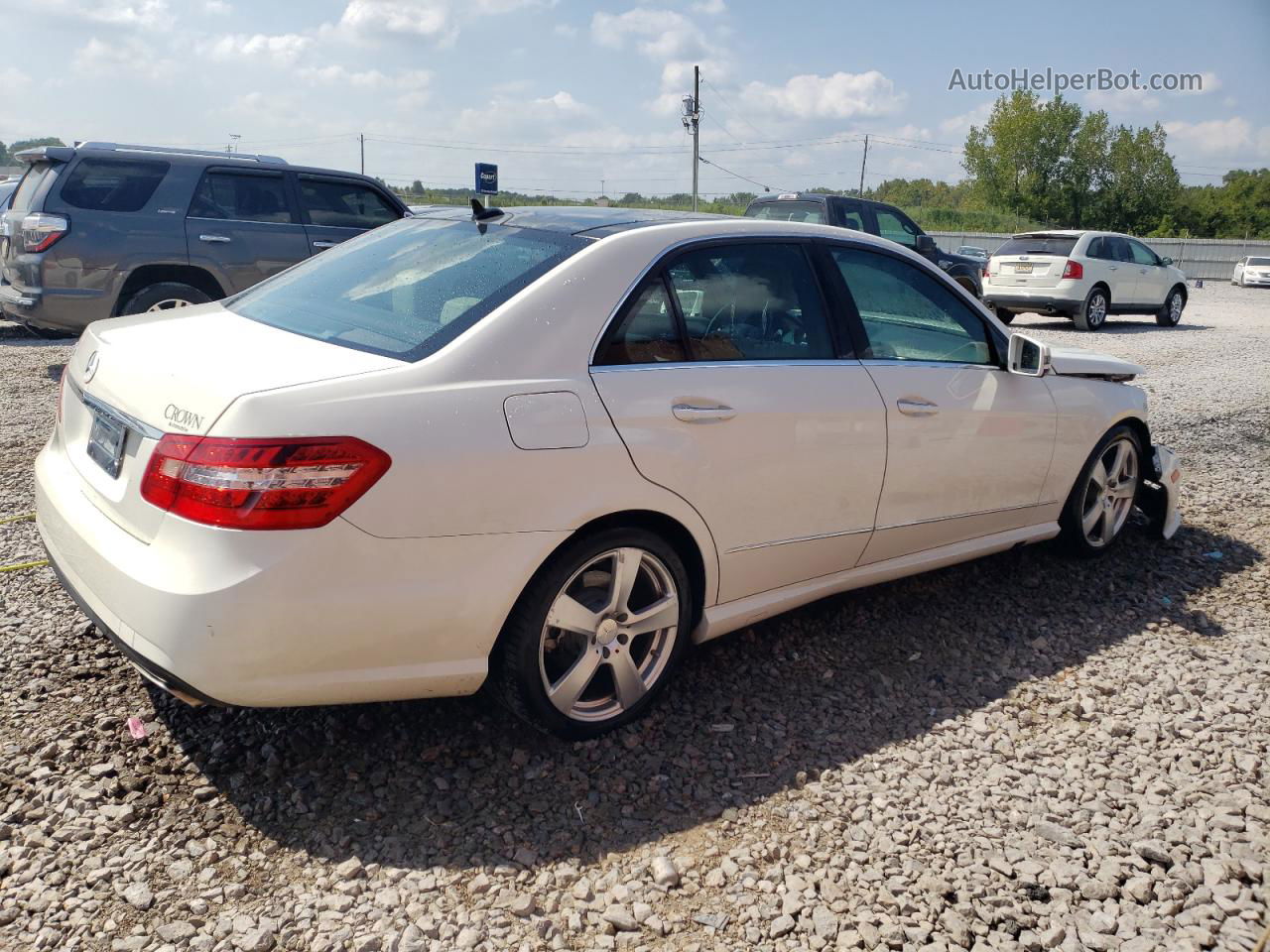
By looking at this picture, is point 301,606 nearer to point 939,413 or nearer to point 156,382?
point 156,382

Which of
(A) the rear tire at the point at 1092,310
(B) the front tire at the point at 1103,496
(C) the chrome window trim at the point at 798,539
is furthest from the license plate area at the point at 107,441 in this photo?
(A) the rear tire at the point at 1092,310

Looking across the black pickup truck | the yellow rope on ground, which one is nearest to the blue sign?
the black pickup truck

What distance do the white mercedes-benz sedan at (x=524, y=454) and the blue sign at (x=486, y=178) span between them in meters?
12.5

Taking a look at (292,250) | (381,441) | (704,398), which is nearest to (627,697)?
(704,398)

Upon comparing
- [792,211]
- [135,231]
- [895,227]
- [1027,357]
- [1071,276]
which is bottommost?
[1027,357]

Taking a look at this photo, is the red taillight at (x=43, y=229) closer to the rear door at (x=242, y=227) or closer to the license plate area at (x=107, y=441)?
the rear door at (x=242, y=227)

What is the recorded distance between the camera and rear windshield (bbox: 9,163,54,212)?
880 cm

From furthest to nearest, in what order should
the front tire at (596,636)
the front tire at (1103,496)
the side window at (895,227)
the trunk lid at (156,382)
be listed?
the side window at (895,227)
the front tire at (1103,496)
the front tire at (596,636)
the trunk lid at (156,382)

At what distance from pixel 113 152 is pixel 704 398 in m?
7.84

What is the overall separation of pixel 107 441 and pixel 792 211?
37.6 feet

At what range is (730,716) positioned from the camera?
3445 millimetres

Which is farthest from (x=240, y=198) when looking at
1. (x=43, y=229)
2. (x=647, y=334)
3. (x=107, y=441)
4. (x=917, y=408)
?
(x=917, y=408)

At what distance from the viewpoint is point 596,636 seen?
123 inches

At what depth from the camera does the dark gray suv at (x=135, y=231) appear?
28.2ft
